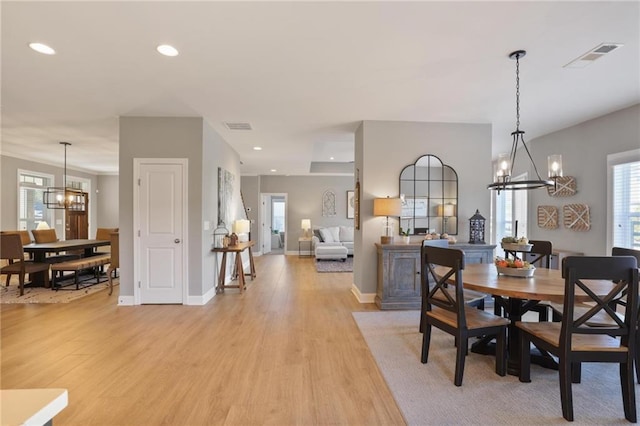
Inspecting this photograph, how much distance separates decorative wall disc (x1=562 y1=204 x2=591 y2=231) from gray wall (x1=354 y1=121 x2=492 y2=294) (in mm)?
1275

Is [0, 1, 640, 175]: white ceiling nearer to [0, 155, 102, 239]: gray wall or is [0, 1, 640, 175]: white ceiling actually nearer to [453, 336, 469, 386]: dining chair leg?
[453, 336, 469, 386]: dining chair leg

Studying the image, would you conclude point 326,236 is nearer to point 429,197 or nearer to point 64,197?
point 429,197

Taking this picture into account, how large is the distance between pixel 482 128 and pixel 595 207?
6.37ft

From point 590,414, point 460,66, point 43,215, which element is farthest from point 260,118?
point 43,215

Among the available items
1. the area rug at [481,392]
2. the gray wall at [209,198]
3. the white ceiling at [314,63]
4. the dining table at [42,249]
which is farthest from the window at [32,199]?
the area rug at [481,392]

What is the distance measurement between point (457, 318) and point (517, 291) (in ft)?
1.53

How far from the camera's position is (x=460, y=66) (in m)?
2.89

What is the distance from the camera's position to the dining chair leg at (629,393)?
Result: 1.95m

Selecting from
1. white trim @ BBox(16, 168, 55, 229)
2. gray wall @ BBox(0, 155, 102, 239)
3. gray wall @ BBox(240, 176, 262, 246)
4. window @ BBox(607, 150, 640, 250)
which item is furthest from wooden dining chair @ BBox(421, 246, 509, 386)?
white trim @ BBox(16, 168, 55, 229)

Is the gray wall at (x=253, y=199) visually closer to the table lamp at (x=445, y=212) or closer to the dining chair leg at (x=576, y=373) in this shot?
the table lamp at (x=445, y=212)

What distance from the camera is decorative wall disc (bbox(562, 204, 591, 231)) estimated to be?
459 centimetres

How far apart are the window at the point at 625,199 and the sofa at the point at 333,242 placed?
5442 millimetres

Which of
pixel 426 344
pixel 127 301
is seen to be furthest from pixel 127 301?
pixel 426 344

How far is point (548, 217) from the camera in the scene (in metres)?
5.30
